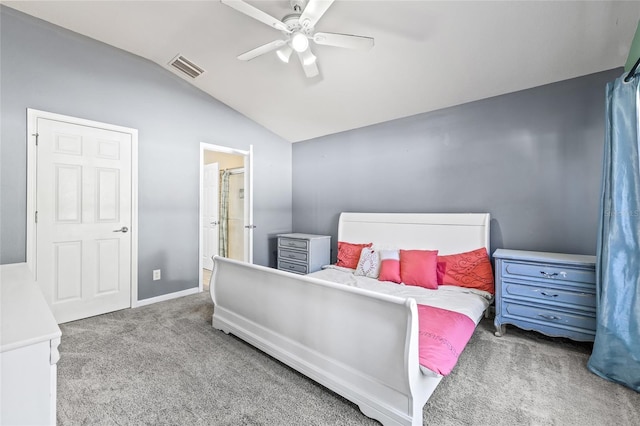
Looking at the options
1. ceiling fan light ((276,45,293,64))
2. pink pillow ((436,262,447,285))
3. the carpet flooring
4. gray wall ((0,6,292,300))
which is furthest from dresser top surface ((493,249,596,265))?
gray wall ((0,6,292,300))

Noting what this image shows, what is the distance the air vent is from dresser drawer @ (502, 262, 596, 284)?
4.02 m

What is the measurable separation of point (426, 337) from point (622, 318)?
56.3 inches

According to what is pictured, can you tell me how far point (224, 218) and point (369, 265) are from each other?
319cm

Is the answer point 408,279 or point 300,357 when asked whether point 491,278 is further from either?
point 300,357

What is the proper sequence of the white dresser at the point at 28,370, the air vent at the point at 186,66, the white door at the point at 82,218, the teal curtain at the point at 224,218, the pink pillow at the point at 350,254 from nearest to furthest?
1. the white dresser at the point at 28,370
2. the white door at the point at 82,218
3. the air vent at the point at 186,66
4. the pink pillow at the point at 350,254
5. the teal curtain at the point at 224,218

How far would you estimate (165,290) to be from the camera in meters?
3.66

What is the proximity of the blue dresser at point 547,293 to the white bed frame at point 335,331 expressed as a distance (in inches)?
54.2

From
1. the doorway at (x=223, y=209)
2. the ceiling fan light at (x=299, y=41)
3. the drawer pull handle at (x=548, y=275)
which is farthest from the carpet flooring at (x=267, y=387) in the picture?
the doorway at (x=223, y=209)

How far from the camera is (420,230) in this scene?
3395 millimetres

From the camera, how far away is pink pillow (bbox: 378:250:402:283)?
3.02m

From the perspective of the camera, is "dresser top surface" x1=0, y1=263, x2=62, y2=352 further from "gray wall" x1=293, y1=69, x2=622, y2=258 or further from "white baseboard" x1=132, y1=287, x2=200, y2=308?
"gray wall" x1=293, y1=69, x2=622, y2=258

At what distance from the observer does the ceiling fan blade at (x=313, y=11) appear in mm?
1789

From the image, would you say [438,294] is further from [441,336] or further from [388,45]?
[388,45]

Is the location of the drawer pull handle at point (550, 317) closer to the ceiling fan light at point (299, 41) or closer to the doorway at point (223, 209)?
the ceiling fan light at point (299, 41)
